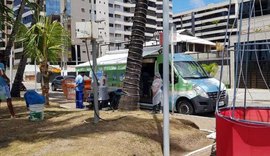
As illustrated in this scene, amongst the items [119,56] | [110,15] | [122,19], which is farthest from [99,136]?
[122,19]

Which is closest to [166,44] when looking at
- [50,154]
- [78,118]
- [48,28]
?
[50,154]

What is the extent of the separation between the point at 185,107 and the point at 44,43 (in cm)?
560

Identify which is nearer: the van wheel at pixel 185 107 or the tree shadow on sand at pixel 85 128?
the tree shadow on sand at pixel 85 128

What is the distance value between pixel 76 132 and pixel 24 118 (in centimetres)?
338

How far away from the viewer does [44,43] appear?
1409 centimetres

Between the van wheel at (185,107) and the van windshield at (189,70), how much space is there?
3.10ft

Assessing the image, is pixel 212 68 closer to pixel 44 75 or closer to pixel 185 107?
pixel 185 107

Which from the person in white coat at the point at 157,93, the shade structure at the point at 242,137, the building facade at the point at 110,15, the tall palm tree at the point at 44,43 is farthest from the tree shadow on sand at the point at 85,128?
the building facade at the point at 110,15

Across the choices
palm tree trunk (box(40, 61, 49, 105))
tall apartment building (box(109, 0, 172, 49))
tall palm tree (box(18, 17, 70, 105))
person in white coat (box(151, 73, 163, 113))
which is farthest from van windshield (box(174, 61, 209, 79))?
tall apartment building (box(109, 0, 172, 49))

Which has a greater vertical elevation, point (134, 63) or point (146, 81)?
point (134, 63)

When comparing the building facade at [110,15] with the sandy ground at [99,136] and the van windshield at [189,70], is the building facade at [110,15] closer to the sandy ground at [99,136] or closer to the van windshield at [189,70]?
the van windshield at [189,70]

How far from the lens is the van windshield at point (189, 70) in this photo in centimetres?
1416

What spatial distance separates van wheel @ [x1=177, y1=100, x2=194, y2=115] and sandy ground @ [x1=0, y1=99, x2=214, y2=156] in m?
4.14

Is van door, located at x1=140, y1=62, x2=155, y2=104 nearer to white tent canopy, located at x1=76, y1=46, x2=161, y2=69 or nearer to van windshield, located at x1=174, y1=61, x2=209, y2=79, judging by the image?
white tent canopy, located at x1=76, y1=46, x2=161, y2=69
